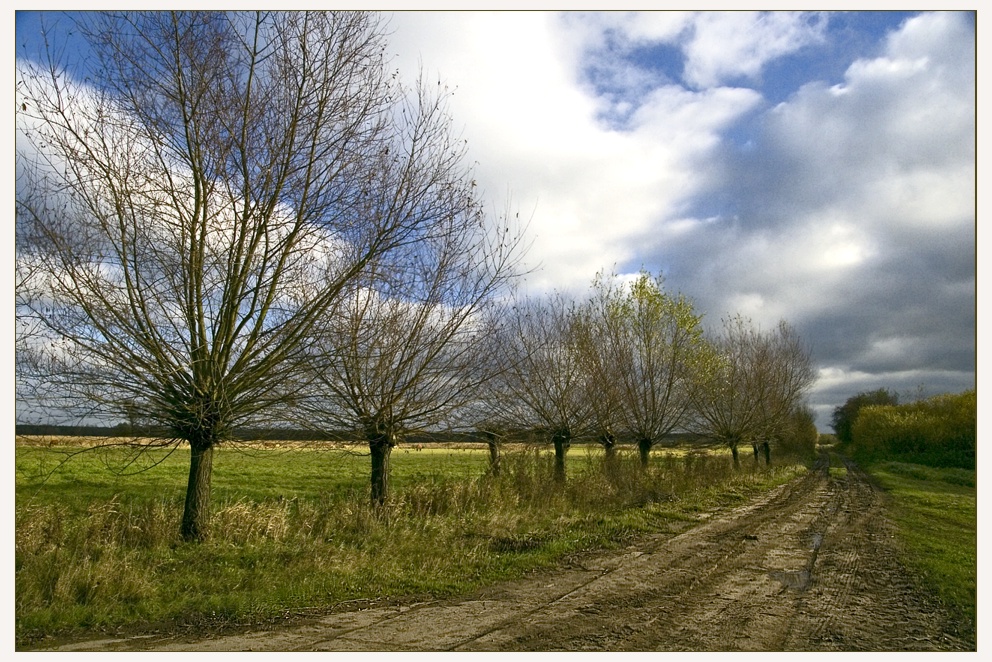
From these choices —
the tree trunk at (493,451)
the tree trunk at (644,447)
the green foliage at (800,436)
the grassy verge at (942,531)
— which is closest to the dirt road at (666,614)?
the grassy verge at (942,531)

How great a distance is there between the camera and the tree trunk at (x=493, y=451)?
15211 millimetres

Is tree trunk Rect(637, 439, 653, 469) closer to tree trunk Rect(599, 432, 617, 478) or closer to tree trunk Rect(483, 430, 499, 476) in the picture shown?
tree trunk Rect(599, 432, 617, 478)

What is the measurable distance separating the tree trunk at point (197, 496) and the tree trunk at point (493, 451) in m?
7.08

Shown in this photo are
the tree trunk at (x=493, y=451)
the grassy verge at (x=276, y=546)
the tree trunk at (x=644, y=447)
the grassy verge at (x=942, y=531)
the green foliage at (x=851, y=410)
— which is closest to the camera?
the grassy verge at (x=276, y=546)

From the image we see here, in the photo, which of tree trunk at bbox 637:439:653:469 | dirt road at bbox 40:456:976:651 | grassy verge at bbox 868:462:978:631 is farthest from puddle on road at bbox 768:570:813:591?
tree trunk at bbox 637:439:653:469

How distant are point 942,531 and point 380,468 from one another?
13.6 metres

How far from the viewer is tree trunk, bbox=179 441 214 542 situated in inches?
345

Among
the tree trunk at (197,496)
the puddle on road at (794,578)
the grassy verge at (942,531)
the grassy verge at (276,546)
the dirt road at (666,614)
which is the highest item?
the tree trunk at (197,496)

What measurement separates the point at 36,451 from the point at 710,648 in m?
8.01

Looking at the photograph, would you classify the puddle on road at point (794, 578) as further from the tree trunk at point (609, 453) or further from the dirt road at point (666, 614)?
the tree trunk at point (609, 453)

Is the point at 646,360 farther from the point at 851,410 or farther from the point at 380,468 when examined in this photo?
the point at 851,410

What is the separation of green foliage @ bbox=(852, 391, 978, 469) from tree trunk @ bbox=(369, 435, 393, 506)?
52.0 feet

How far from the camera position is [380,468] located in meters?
12.1

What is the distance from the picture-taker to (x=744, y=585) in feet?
27.8
